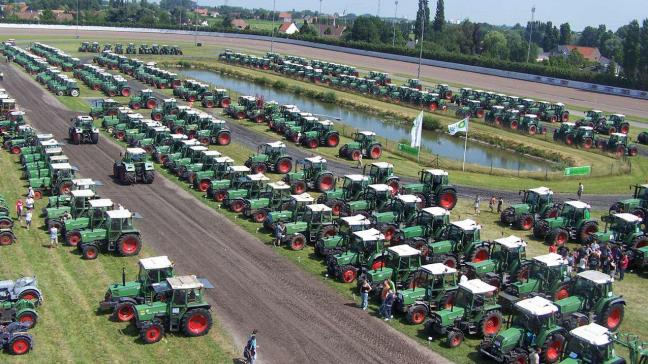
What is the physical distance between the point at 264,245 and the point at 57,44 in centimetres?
9860

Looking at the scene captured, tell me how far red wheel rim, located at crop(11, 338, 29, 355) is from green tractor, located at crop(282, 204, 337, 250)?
39.9ft

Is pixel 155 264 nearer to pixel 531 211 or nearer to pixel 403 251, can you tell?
pixel 403 251

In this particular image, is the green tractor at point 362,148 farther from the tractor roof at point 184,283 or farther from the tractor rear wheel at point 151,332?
the tractor rear wheel at point 151,332

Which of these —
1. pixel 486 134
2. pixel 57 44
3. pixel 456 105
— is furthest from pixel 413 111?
pixel 57 44

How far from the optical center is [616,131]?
6178 cm

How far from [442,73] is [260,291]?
87.6 meters

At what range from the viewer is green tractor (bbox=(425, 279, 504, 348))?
21.9 meters

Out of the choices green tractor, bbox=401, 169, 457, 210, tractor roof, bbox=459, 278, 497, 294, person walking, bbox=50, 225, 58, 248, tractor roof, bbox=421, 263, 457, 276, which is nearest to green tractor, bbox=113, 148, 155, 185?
person walking, bbox=50, 225, 58, 248

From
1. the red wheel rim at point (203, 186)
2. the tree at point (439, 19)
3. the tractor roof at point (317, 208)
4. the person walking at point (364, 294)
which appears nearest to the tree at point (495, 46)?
the tree at point (439, 19)

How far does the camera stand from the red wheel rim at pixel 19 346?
19719 millimetres

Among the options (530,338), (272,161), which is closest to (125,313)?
(530,338)

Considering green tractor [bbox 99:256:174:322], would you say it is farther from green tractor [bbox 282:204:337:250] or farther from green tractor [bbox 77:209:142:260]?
green tractor [bbox 282:204:337:250]

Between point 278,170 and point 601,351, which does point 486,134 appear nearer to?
point 278,170

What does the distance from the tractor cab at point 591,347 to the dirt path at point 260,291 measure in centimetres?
395
